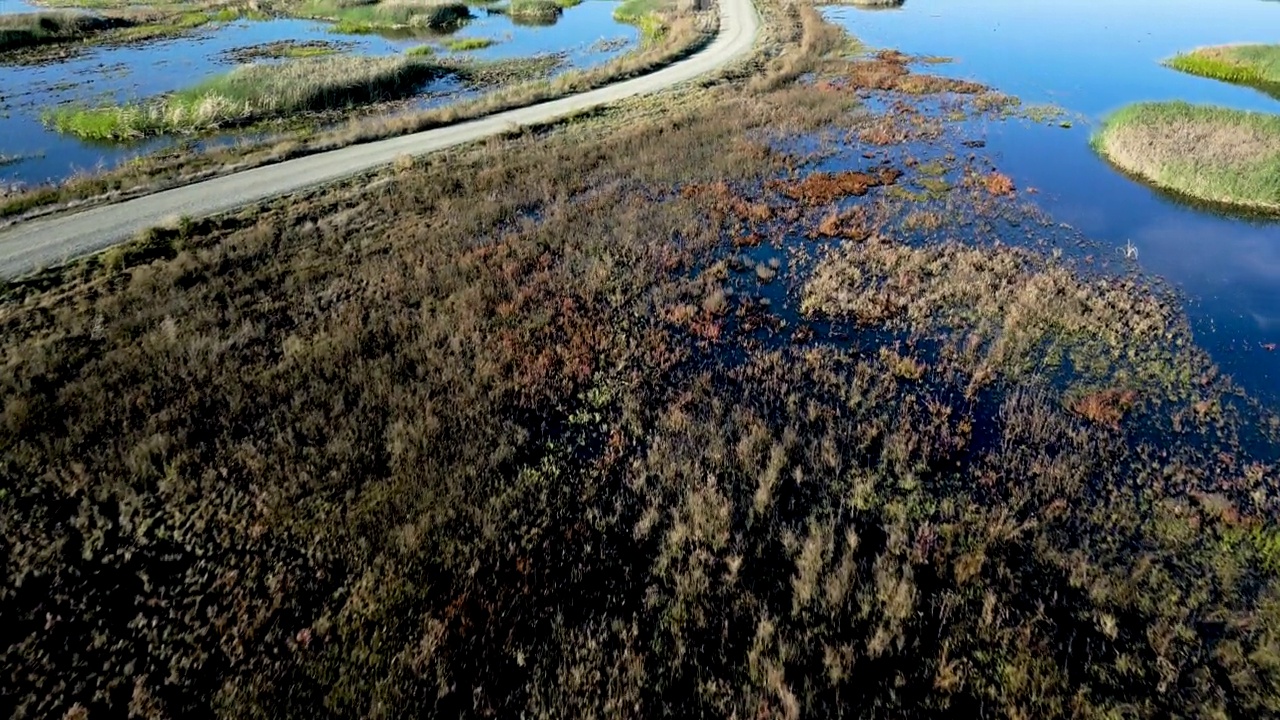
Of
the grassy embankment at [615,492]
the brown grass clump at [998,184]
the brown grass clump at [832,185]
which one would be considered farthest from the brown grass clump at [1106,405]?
the brown grass clump at [998,184]

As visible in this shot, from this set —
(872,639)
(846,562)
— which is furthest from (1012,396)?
(872,639)

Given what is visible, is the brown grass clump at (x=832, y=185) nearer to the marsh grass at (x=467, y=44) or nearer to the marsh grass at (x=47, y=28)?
→ the marsh grass at (x=467, y=44)

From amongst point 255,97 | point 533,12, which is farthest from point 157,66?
point 533,12

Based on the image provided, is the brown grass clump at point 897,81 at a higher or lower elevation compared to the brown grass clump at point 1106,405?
higher

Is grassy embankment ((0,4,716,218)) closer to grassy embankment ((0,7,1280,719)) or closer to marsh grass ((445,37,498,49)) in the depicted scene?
A: grassy embankment ((0,7,1280,719))

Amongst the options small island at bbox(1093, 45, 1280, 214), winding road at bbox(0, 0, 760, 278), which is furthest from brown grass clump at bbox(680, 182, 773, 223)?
small island at bbox(1093, 45, 1280, 214)

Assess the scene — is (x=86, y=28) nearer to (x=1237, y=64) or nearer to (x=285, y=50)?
(x=285, y=50)

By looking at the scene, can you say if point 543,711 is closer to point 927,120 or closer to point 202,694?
point 202,694
